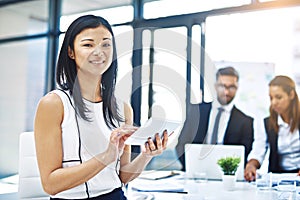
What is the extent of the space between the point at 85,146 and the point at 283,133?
246cm

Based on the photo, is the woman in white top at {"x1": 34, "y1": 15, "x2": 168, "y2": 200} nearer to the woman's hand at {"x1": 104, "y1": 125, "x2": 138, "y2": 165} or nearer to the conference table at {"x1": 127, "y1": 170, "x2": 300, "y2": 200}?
the woman's hand at {"x1": 104, "y1": 125, "x2": 138, "y2": 165}

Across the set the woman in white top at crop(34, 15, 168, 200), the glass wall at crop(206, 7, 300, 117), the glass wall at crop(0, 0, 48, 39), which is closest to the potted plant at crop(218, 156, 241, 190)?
the woman in white top at crop(34, 15, 168, 200)

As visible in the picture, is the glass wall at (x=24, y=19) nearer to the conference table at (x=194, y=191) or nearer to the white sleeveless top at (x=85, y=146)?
the conference table at (x=194, y=191)

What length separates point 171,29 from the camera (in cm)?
245

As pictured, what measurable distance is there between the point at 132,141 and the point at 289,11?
2.95 metres

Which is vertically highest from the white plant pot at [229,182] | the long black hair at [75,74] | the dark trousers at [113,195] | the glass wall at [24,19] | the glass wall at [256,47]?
the glass wall at [24,19]

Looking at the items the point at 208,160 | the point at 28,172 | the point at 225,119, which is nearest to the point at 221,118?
the point at 225,119

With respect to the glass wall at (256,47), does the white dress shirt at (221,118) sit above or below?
below

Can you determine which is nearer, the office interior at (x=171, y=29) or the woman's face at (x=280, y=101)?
the woman's face at (x=280, y=101)

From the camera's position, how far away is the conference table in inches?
70.0

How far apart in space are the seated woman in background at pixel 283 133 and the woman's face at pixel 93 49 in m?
2.28

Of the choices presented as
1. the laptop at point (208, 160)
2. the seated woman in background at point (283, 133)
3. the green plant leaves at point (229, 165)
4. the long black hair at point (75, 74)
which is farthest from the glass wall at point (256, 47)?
the long black hair at point (75, 74)

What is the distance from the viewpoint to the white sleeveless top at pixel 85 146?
1.14 metres

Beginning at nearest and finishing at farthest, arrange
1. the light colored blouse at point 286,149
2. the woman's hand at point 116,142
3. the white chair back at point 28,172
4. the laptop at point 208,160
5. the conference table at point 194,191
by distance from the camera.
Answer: the woman's hand at point 116,142 < the conference table at point 194,191 < the white chair back at point 28,172 < the laptop at point 208,160 < the light colored blouse at point 286,149
